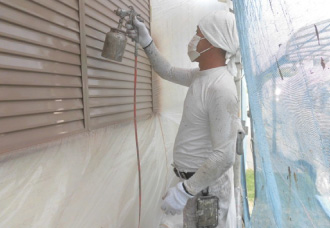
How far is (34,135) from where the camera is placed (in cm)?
98

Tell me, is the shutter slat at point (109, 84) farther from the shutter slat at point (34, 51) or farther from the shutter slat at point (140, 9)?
the shutter slat at point (140, 9)

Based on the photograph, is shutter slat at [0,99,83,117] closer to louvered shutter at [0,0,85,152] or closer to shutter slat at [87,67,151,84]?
louvered shutter at [0,0,85,152]

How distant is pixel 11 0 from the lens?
0.85 meters

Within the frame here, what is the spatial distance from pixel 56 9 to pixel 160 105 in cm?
163

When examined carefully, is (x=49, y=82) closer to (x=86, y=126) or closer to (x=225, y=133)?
(x=86, y=126)

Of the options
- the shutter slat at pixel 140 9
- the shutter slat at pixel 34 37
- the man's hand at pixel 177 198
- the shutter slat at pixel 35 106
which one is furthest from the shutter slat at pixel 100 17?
the man's hand at pixel 177 198

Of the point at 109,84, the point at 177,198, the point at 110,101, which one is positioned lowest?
the point at 177,198

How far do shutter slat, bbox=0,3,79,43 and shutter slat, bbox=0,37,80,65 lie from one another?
0.07 meters

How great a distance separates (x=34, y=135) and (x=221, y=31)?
1.21 metres

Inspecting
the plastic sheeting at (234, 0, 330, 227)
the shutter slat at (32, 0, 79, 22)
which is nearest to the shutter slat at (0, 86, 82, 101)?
the shutter slat at (32, 0, 79, 22)

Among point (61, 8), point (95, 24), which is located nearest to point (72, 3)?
point (61, 8)

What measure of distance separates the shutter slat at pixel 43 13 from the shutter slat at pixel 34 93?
28 centimetres

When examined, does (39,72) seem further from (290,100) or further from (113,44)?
(290,100)

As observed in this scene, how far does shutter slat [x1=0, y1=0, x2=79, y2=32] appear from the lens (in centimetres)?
88
